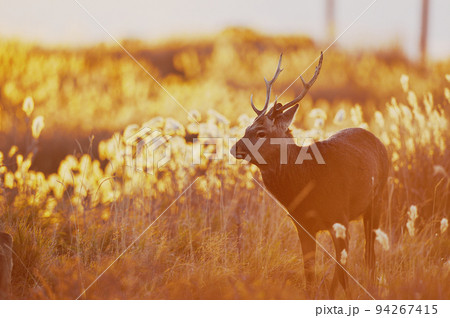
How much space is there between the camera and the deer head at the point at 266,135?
4.99 metres

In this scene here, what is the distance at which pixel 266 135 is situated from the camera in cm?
508

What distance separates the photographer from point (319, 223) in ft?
16.9

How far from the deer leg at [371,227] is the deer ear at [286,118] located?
1.28 metres

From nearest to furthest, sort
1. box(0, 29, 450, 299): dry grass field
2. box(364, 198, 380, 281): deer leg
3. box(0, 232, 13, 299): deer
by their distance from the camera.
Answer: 1. box(0, 232, 13, 299): deer
2. box(0, 29, 450, 299): dry grass field
3. box(364, 198, 380, 281): deer leg

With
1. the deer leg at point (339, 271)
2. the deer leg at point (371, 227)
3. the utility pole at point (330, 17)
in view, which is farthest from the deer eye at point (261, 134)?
the utility pole at point (330, 17)

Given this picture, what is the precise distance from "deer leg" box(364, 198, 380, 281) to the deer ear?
4.20 feet

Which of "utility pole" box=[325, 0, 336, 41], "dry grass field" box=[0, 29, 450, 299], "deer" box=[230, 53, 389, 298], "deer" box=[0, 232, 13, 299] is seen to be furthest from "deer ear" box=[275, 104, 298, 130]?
"utility pole" box=[325, 0, 336, 41]

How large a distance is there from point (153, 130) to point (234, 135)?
920 mm

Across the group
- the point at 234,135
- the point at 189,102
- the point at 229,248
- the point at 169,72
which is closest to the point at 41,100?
the point at 189,102

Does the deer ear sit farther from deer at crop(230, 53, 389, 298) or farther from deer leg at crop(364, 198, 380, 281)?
deer leg at crop(364, 198, 380, 281)

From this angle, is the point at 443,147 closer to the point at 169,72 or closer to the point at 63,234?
the point at 63,234

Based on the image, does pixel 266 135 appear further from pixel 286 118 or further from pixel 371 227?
pixel 371 227

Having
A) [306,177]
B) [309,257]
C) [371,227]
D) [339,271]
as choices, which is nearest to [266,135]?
[306,177]

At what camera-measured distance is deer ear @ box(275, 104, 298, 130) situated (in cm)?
517
